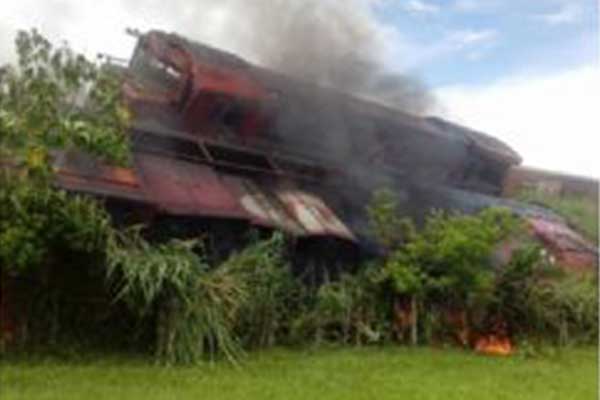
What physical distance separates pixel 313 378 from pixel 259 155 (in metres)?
6.26

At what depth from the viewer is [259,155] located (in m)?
18.4

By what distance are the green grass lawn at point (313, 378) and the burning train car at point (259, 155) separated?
2463mm

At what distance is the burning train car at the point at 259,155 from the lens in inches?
632

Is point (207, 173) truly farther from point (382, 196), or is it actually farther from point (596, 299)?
point (596, 299)

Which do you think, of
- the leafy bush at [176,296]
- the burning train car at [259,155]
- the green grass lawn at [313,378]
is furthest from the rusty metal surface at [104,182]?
the green grass lawn at [313,378]

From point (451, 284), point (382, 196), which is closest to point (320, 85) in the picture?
point (382, 196)

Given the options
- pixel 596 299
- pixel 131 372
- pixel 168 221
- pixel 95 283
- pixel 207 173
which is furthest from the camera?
pixel 596 299

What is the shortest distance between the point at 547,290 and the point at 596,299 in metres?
1.39

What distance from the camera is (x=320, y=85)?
21078mm

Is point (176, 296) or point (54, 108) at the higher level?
point (54, 108)

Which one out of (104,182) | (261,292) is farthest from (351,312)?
(104,182)

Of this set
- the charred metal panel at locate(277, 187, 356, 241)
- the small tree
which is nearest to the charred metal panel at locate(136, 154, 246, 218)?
the charred metal panel at locate(277, 187, 356, 241)

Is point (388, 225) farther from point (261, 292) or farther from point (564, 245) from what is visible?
point (564, 245)

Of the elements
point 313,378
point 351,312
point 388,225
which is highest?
point 388,225
